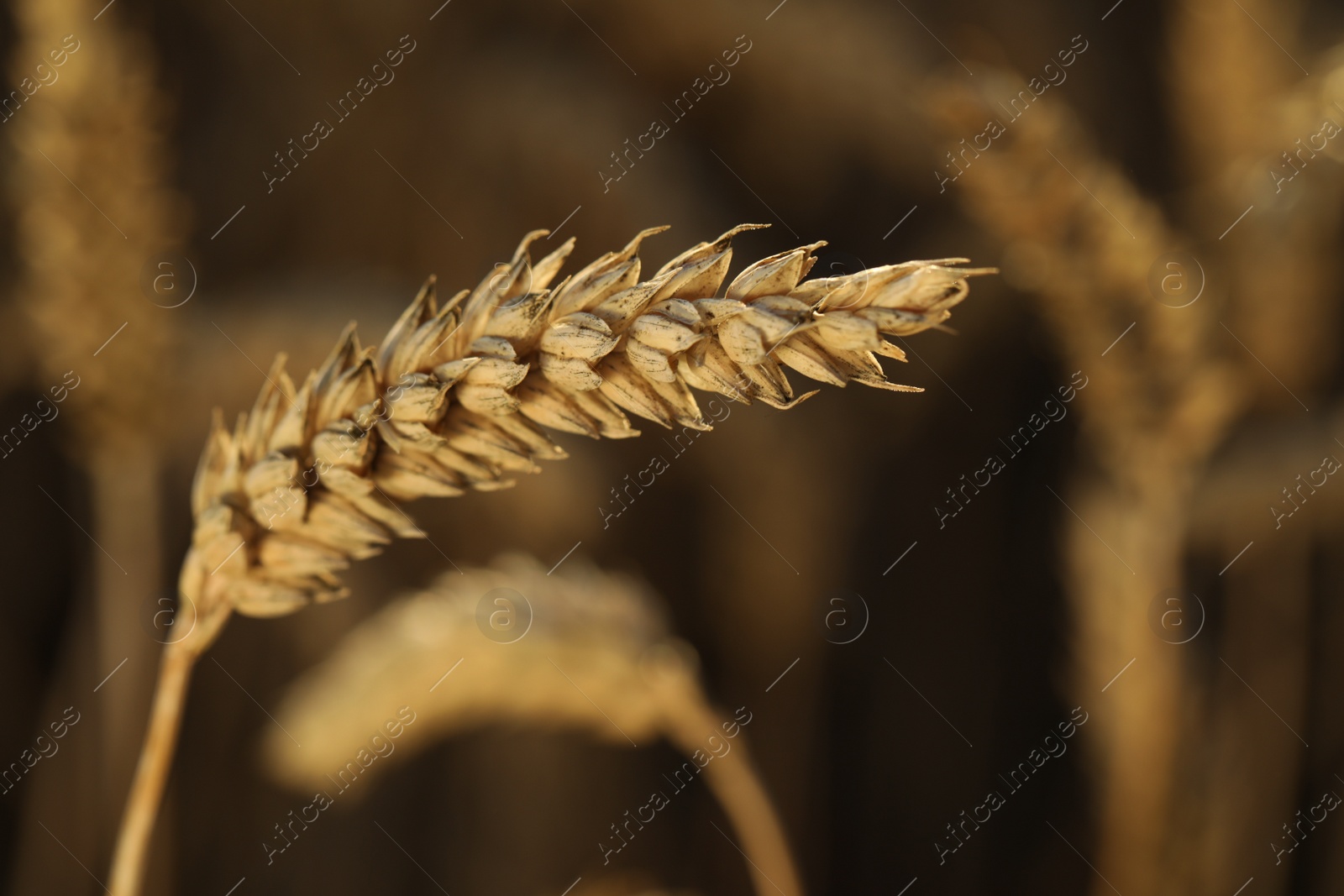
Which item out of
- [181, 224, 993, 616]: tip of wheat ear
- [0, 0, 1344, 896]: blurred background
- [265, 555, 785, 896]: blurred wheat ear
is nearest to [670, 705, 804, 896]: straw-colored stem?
[265, 555, 785, 896]: blurred wheat ear

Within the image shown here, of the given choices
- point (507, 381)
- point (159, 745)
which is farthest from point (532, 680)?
point (507, 381)

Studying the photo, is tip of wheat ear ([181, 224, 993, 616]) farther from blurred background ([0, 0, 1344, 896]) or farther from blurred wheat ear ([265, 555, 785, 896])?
blurred background ([0, 0, 1344, 896])

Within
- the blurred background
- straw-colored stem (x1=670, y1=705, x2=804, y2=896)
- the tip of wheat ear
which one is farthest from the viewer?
the blurred background

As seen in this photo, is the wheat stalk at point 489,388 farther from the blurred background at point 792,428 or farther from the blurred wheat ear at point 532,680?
the blurred background at point 792,428

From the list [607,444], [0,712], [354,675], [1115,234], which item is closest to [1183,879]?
[1115,234]

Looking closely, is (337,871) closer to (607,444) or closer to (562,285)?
(607,444)
